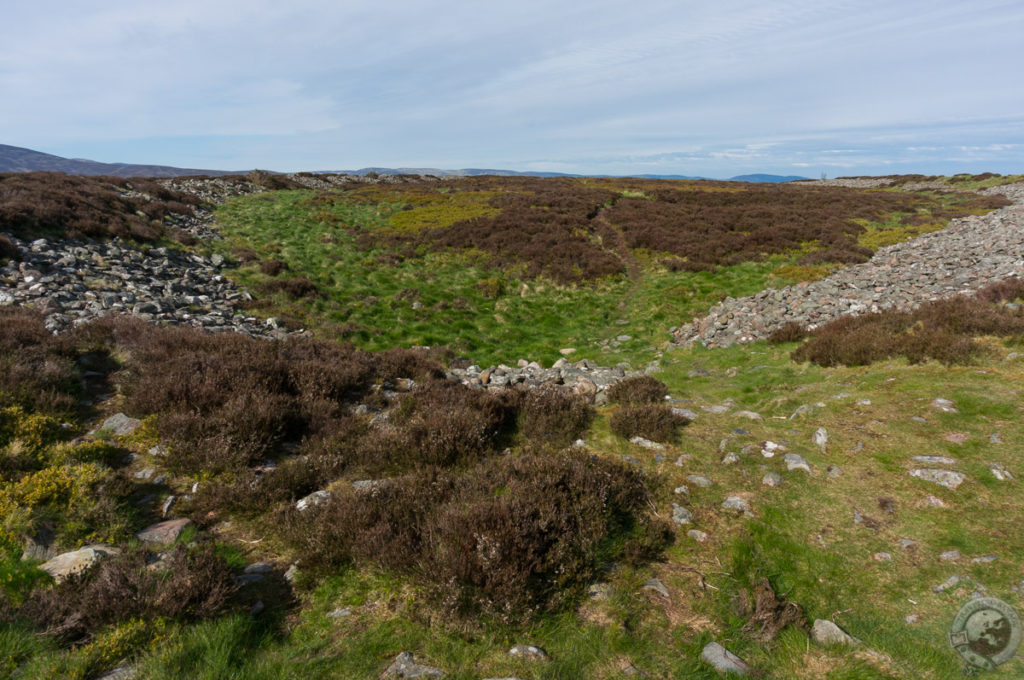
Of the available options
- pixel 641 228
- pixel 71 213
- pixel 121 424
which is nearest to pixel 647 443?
pixel 121 424

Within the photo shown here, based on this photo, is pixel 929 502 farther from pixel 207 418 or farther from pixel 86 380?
pixel 86 380

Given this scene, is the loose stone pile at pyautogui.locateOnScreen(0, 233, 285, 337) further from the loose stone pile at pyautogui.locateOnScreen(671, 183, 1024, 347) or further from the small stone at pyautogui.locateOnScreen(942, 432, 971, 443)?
the small stone at pyautogui.locateOnScreen(942, 432, 971, 443)

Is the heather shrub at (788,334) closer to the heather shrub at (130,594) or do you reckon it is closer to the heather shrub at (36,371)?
the heather shrub at (130,594)

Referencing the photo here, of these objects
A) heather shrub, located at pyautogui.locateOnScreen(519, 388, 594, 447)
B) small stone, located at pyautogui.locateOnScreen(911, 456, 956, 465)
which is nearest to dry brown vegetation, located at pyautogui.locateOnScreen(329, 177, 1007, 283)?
heather shrub, located at pyautogui.locateOnScreen(519, 388, 594, 447)

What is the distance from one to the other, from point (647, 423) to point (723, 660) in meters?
4.23

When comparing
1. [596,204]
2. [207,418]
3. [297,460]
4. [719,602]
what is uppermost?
[596,204]

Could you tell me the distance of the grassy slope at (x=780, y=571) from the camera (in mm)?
3744

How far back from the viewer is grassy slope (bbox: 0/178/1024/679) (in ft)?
12.3

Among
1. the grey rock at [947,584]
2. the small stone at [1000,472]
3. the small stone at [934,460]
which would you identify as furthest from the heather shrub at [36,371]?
the small stone at [1000,472]

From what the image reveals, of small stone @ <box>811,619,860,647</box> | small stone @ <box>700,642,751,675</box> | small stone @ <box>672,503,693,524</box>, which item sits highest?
small stone @ <box>672,503,693,524</box>

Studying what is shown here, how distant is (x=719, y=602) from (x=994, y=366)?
29.6 feet

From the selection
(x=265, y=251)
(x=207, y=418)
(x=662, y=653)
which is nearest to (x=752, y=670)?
(x=662, y=653)

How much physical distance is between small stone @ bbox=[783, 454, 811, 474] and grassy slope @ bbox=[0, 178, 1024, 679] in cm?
12

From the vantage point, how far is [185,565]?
4.05 meters
